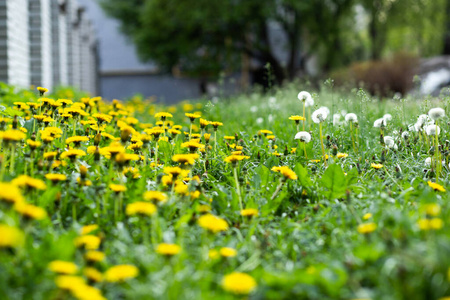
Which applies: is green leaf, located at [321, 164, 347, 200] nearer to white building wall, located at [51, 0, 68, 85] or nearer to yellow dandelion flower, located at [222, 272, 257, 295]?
yellow dandelion flower, located at [222, 272, 257, 295]

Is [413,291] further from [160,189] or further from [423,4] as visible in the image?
[423,4]

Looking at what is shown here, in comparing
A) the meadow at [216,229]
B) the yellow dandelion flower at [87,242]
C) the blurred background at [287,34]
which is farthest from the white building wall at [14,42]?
the yellow dandelion flower at [87,242]

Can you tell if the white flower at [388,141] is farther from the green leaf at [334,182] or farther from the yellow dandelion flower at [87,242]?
the yellow dandelion flower at [87,242]

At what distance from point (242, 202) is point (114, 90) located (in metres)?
23.5

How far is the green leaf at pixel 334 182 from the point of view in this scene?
193 cm

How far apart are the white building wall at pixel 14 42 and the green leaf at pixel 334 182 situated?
5.92 m

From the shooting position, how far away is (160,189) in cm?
185

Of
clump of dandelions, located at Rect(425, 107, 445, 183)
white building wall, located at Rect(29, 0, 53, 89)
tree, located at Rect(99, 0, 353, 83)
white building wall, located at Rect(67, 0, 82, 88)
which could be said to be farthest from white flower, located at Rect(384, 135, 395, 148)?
white building wall, located at Rect(67, 0, 82, 88)

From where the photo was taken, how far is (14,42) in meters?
6.77

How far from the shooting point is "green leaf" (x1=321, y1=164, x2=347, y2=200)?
193 centimetres

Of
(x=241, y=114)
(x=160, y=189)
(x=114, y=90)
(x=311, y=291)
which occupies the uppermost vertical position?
(x=114, y=90)

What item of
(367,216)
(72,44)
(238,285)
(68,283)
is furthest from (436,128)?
(72,44)

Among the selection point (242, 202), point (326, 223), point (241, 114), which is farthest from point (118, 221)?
point (241, 114)

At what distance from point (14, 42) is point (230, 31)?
29.3 feet
